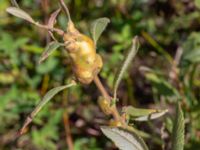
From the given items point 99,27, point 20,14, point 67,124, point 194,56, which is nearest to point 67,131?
point 67,124

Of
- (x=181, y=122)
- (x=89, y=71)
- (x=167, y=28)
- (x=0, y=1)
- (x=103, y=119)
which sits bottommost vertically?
(x=181, y=122)

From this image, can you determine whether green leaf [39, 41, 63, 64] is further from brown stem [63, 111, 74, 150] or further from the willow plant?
brown stem [63, 111, 74, 150]

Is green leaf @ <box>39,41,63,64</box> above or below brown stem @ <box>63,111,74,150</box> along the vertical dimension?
below

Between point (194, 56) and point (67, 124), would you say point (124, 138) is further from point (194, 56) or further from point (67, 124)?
point (67, 124)

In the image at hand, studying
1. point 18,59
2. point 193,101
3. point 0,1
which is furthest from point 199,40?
point 0,1

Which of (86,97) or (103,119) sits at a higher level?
(86,97)

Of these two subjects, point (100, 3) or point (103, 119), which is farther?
point (100, 3)

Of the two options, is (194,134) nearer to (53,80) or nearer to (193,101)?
(193,101)

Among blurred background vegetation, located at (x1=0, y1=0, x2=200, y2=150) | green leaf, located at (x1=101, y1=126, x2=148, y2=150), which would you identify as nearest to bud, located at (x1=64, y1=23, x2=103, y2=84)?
green leaf, located at (x1=101, y1=126, x2=148, y2=150)
